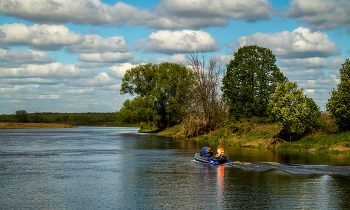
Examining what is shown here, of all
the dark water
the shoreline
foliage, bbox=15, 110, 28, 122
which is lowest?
the dark water

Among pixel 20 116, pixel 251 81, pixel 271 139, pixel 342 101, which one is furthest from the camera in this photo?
pixel 20 116

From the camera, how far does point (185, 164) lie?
37875 mm

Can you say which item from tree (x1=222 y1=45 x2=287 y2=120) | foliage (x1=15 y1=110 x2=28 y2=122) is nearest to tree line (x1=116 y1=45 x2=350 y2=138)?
tree (x1=222 y1=45 x2=287 y2=120)

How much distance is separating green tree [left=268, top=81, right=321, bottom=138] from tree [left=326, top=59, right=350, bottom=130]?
3.25m

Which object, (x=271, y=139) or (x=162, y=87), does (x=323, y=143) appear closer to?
(x=271, y=139)

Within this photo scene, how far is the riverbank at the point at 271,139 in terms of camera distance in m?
47.6

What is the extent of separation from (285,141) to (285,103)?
20.7 ft

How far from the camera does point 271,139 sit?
55.4 metres

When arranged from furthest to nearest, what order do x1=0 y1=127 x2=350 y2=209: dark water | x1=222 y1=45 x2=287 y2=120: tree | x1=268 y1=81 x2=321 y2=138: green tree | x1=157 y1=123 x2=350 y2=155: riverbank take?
x1=222 y1=45 x2=287 y2=120: tree < x1=268 y1=81 x2=321 y2=138: green tree < x1=157 y1=123 x2=350 y2=155: riverbank < x1=0 y1=127 x2=350 y2=209: dark water

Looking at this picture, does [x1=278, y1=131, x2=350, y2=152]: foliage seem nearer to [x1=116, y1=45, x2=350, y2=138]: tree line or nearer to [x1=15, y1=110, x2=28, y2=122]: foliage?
[x1=116, y1=45, x2=350, y2=138]: tree line

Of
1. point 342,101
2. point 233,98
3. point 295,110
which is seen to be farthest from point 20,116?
point 342,101

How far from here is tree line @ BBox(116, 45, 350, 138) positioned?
51.6 metres

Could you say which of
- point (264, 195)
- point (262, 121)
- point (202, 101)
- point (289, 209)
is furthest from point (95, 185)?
point (202, 101)

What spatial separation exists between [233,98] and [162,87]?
31.1 metres
